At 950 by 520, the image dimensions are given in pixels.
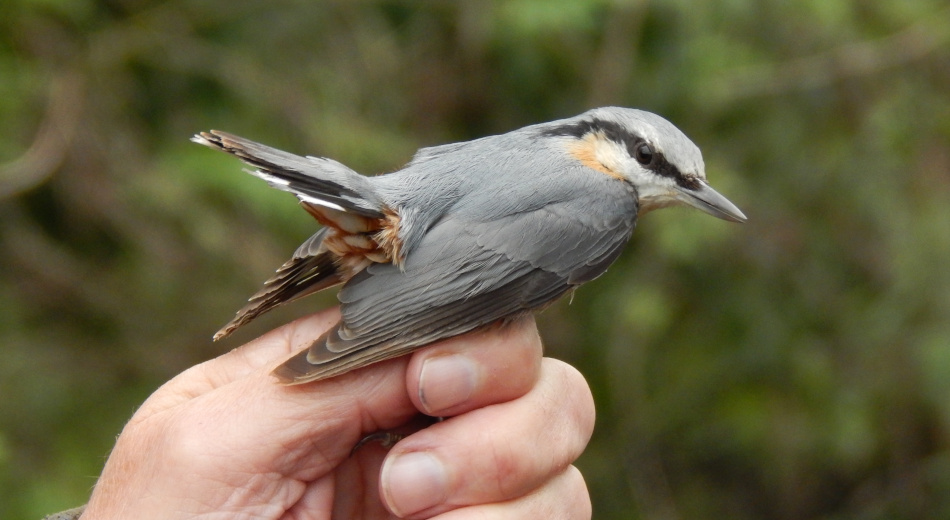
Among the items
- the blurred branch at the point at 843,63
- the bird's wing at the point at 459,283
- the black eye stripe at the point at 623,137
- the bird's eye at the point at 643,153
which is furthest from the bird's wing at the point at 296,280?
the blurred branch at the point at 843,63

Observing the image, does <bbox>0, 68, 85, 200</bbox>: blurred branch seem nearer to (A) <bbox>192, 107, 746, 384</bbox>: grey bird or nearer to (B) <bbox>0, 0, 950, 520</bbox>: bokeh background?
(B) <bbox>0, 0, 950, 520</bbox>: bokeh background

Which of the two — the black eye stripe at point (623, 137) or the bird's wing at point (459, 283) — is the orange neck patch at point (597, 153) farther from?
the bird's wing at point (459, 283)

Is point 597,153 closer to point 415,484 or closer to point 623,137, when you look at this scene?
point 623,137

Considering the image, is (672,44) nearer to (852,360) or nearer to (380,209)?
(852,360)

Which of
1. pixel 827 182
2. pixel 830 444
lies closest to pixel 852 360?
pixel 830 444

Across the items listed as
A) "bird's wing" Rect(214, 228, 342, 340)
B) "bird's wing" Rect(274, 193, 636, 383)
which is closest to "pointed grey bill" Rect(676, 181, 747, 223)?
"bird's wing" Rect(274, 193, 636, 383)

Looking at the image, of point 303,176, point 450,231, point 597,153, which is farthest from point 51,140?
point 597,153
